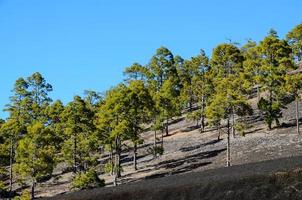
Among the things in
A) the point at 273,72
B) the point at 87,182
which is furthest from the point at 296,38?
the point at 87,182

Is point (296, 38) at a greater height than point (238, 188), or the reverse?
point (296, 38)

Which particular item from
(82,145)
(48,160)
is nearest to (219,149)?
(82,145)

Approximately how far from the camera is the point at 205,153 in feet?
Answer: 245

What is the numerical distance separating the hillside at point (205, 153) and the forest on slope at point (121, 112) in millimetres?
1920

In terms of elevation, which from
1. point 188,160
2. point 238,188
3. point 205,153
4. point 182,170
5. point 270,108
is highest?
point 270,108

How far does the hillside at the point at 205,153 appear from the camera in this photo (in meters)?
65.5

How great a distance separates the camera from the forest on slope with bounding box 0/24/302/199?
207 ft

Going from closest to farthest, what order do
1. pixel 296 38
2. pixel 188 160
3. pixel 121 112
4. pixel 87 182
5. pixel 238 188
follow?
pixel 238 188
pixel 87 182
pixel 121 112
pixel 188 160
pixel 296 38

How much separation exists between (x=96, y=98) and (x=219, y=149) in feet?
118

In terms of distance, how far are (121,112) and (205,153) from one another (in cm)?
1530

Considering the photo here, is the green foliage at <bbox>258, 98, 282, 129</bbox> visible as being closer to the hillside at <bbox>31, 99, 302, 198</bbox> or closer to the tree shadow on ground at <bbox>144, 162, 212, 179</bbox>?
the hillside at <bbox>31, 99, 302, 198</bbox>

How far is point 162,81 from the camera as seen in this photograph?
349 ft

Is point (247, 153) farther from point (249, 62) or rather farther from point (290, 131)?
point (249, 62)

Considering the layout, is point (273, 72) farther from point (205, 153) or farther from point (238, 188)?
point (238, 188)
